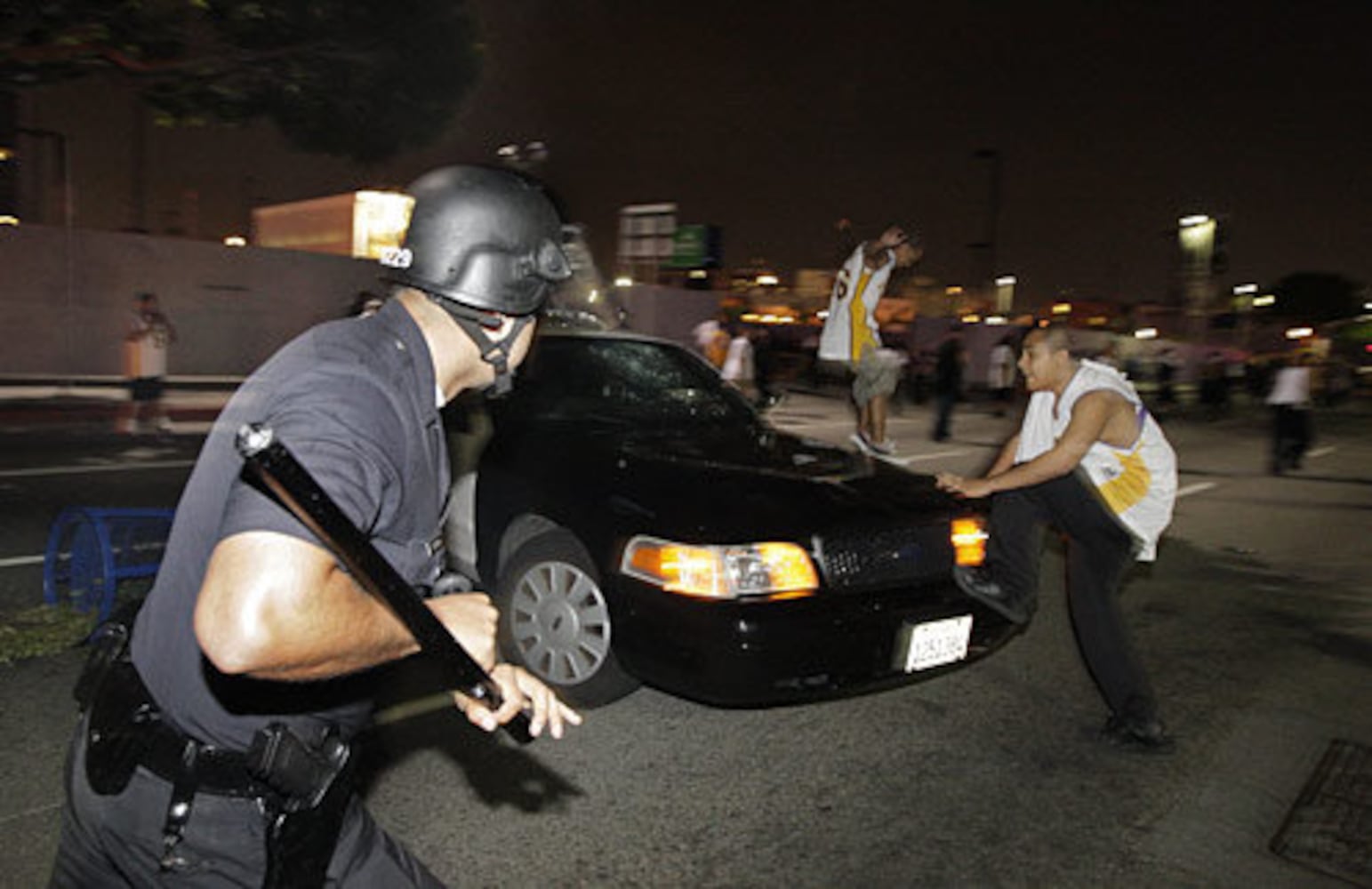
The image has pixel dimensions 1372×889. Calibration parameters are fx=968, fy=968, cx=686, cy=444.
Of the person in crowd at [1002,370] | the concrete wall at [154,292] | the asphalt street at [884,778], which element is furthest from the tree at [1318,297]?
the asphalt street at [884,778]

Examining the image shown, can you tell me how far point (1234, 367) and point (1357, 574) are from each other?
3321 cm

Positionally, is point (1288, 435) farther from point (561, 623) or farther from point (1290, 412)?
point (561, 623)

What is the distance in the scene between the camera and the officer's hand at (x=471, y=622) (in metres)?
1.58

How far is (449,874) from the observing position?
302 centimetres

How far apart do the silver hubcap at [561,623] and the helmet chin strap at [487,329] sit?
2.34m

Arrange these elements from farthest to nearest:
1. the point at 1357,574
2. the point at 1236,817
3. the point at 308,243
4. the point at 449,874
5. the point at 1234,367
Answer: the point at 1234,367 < the point at 308,243 < the point at 1357,574 < the point at 1236,817 < the point at 449,874

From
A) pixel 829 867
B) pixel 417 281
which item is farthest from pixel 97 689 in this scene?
pixel 829 867

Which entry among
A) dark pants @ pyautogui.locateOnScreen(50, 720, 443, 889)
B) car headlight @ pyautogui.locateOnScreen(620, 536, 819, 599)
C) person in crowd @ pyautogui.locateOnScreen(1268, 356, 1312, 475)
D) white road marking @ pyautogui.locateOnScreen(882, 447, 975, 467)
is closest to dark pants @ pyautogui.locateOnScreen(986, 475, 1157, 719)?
car headlight @ pyautogui.locateOnScreen(620, 536, 819, 599)

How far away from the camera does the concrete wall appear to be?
21.5 m

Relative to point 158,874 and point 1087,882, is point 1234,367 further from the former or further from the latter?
point 158,874

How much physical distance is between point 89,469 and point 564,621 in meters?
8.11

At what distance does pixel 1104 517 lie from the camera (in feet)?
14.1

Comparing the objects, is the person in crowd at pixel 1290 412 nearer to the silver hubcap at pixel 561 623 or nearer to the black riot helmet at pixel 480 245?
the silver hubcap at pixel 561 623

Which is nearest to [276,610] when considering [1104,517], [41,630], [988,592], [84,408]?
[988,592]
